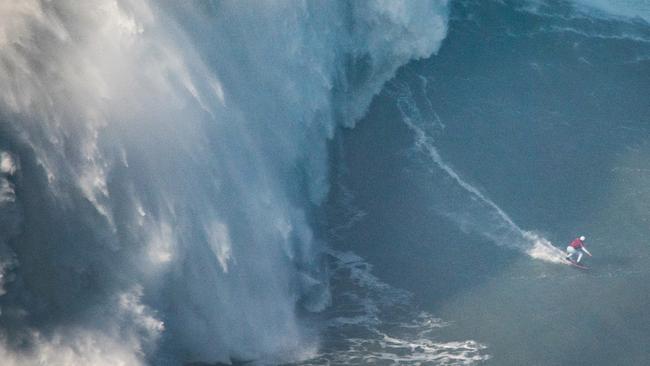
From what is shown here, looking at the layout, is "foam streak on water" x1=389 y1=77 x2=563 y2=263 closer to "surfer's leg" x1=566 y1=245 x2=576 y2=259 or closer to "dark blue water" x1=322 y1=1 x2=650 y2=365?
"dark blue water" x1=322 y1=1 x2=650 y2=365

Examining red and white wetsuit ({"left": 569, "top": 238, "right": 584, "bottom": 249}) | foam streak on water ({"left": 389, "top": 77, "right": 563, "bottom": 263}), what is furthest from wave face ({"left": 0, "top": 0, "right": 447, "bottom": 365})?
red and white wetsuit ({"left": 569, "top": 238, "right": 584, "bottom": 249})

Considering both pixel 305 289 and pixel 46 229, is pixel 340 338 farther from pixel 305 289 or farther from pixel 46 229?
pixel 46 229

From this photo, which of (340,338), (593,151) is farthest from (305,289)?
(593,151)

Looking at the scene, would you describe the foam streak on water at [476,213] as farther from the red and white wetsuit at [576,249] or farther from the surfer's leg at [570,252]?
the red and white wetsuit at [576,249]

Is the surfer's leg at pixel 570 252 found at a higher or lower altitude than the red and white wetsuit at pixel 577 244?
lower

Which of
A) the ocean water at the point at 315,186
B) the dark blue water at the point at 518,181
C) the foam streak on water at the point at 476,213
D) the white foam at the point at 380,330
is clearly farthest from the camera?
the foam streak on water at the point at 476,213

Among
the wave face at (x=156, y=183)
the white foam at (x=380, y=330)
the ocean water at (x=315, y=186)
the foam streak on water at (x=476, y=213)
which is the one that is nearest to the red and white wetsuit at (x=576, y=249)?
the foam streak on water at (x=476, y=213)

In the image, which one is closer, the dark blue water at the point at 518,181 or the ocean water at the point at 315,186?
the ocean water at the point at 315,186
